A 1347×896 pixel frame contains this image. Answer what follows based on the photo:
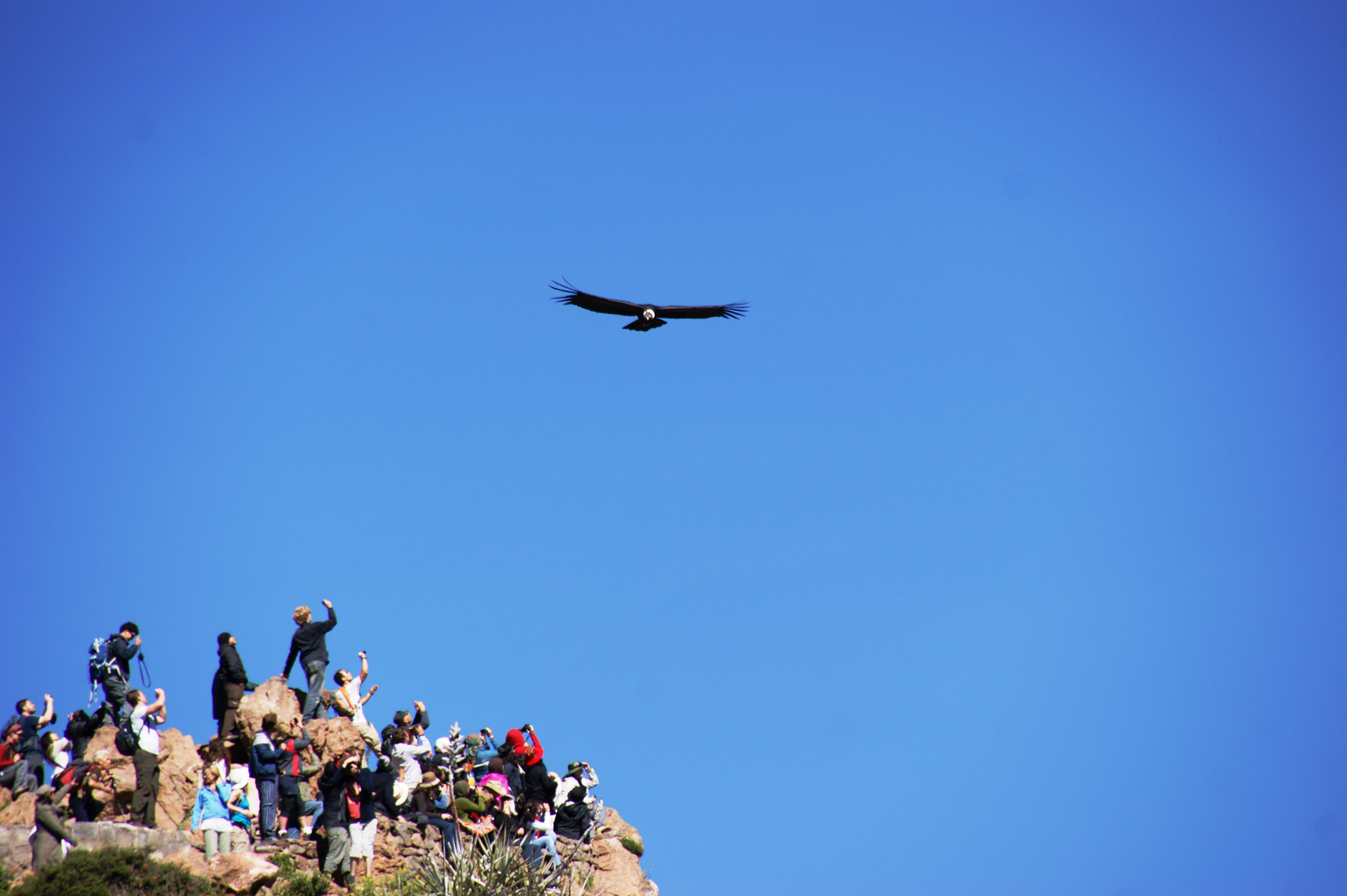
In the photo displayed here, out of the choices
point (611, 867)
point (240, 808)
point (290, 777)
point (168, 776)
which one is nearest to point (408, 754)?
point (290, 777)

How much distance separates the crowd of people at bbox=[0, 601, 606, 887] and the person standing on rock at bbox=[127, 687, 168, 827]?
0.02m

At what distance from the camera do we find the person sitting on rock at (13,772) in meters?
22.2

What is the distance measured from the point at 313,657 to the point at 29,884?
8.27 meters

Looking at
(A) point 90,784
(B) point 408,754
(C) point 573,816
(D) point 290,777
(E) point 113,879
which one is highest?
(B) point 408,754

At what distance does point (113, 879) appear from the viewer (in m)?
19.4

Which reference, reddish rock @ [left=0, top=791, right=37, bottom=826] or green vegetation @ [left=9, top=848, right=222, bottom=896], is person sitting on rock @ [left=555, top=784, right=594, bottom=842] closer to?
green vegetation @ [left=9, top=848, right=222, bottom=896]

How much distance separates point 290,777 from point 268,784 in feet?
1.34

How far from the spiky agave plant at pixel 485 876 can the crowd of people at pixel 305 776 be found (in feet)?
1.23

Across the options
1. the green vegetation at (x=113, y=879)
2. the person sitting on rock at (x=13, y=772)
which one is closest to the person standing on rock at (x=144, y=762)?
the green vegetation at (x=113, y=879)

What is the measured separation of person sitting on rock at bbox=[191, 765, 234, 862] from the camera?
21.2 m

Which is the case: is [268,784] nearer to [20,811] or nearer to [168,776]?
[168,776]

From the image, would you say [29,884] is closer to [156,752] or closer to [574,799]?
[156,752]

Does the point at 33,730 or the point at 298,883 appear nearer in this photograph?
the point at 298,883

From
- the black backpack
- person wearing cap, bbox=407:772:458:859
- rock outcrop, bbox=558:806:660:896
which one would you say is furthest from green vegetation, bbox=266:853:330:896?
rock outcrop, bbox=558:806:660:896
